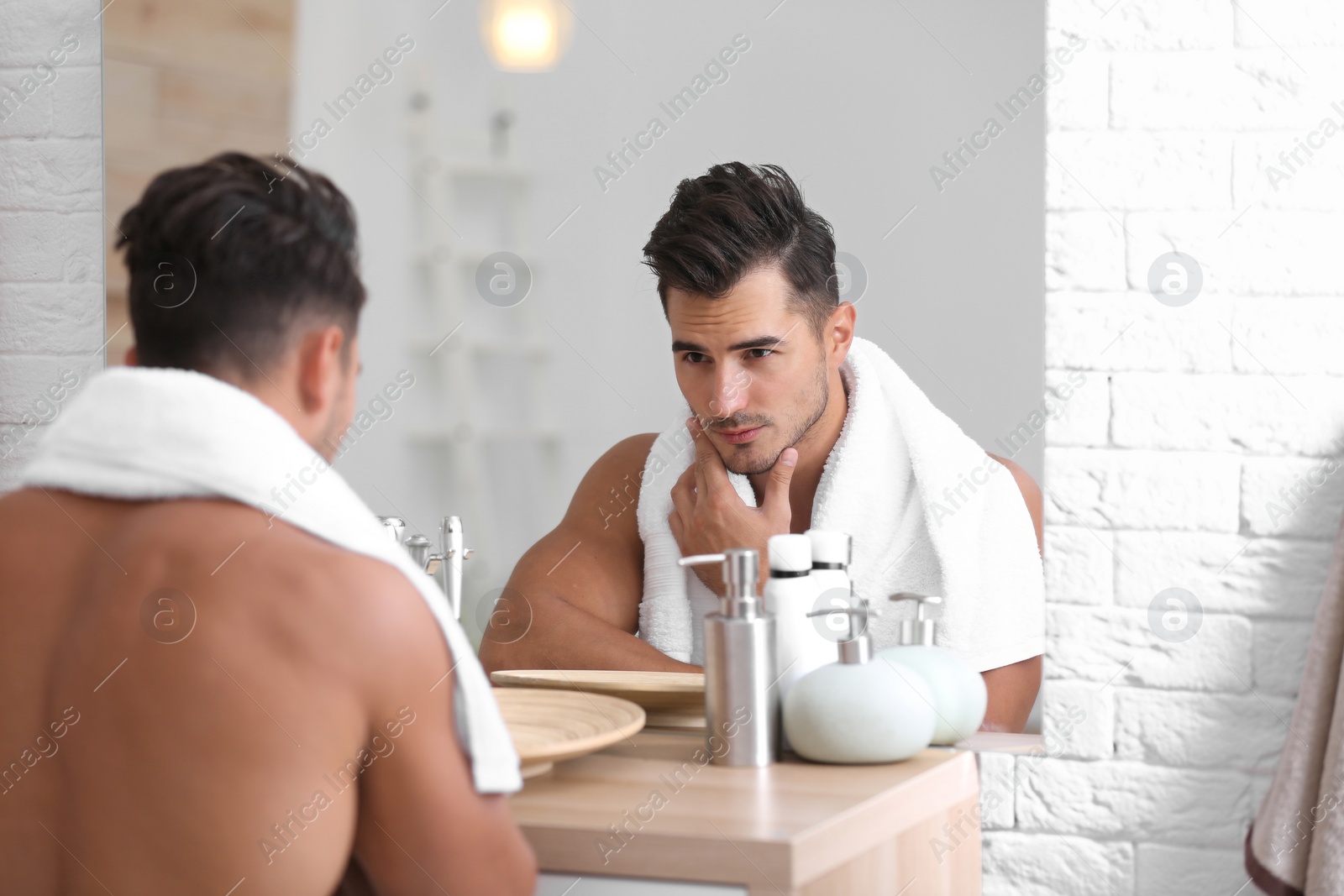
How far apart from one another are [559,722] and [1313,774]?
0.66m

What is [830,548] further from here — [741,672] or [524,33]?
[524,33]

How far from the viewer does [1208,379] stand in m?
1.14

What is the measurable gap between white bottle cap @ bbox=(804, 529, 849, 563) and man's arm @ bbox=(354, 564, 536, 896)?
440 millimetres

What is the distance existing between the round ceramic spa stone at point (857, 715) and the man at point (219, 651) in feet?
0.92

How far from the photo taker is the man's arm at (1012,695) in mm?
1201

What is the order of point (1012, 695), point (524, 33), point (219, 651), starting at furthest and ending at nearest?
point (524, 33) < point (1012, 695) < point (219, 651)

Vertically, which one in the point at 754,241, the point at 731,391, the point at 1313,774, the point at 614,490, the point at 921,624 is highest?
the point at 754,241

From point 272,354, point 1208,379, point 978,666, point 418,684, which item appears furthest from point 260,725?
point 1208,379

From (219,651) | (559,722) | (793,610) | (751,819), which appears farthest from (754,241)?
(219,651)

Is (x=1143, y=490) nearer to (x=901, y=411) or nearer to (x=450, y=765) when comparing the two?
(x=901, y=411)

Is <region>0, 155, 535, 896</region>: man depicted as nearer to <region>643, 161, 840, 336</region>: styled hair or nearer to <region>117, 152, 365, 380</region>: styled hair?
<region>117, 152, 365, 380</region>: styled hair

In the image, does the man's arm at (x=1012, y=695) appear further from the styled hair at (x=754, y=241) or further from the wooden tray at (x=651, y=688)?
the styled hair at (x=754, y=241)

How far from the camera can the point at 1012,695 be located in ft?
3.96

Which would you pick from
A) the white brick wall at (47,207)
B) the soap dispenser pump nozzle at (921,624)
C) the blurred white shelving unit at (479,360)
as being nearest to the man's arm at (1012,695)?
the soap dispenser pump nozzle at (921,624)
